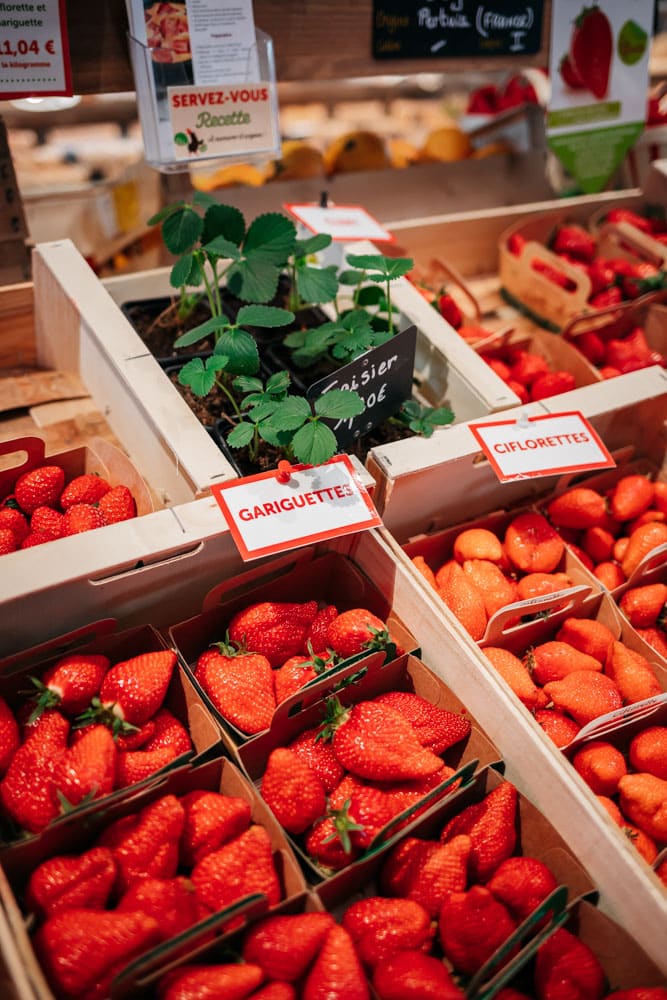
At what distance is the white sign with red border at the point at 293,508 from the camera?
142cm

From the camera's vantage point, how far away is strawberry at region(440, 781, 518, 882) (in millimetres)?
1296

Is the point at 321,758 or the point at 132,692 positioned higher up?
the point at 132,692

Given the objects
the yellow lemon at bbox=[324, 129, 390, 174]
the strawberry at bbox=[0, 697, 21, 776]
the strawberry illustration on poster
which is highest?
the strawberry illustration on poster

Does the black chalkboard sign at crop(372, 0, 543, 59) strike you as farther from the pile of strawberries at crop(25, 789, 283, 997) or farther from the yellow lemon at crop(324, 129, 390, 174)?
the pile of strawberries at crop(25, 789, 283, 997)

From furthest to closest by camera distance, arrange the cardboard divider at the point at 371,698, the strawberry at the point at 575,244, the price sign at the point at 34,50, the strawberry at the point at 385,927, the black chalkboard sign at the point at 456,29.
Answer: the strawberry at the point at 575,244 → the black chalkboard sign at the point at 456,29 → the price sign at the point at 34,50 → the cardboard divider at the point at 371,698 → the strawberry at the point at 385,927

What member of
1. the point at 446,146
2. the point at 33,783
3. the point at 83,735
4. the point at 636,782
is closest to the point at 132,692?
the point at 83,735

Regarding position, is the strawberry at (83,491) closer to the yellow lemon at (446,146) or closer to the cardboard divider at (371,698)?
the cardboard divider at (371,698)

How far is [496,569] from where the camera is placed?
174 centimetres

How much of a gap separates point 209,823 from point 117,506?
670 mm

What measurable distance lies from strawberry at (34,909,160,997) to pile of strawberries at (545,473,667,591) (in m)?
1.26

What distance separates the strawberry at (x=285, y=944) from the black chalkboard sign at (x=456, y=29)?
239 cm

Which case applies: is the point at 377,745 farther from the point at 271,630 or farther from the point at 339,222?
the point at 339,222

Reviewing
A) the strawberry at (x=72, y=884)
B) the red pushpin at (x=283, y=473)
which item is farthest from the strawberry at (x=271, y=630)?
the strawberry at (x=72, y=884)

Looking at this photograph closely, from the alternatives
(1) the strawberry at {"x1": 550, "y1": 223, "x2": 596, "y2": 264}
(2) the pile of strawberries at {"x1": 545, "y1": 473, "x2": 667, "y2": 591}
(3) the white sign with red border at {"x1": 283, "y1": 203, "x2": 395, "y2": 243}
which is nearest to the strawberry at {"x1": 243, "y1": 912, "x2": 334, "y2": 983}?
(2) the pile of strawberries at {"x1": 545, "y1": 473, "x2": 667, "y2": 591}
